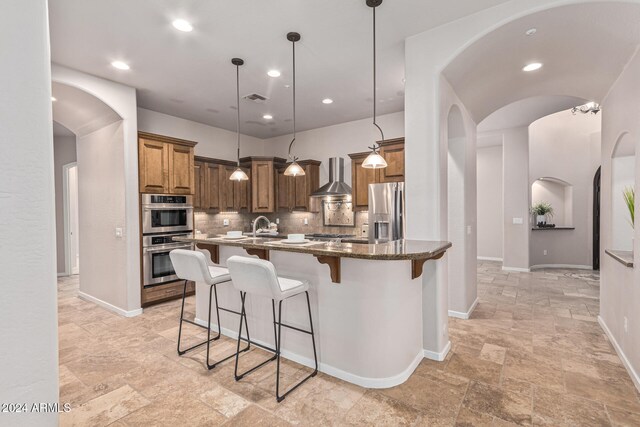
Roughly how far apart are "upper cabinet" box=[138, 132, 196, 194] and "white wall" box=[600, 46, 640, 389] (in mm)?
5251

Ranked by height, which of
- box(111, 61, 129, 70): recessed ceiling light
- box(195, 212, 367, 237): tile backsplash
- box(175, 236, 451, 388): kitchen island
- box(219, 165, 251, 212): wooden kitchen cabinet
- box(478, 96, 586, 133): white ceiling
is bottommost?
box(175, 236, 451, 388): kitchen island

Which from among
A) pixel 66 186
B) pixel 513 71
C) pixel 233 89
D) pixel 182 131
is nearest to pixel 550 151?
pixel 513 71

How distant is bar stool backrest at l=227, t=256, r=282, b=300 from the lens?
222 cm

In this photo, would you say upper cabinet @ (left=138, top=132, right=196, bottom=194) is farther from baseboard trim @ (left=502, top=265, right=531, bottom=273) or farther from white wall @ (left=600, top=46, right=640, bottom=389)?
baseboard trim @ (left=502, top=265, right=531, bottom=273)

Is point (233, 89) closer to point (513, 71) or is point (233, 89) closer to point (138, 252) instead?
point (138, 252)

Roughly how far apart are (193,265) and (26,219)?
2.22 m

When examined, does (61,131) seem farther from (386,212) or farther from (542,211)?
(542,211)

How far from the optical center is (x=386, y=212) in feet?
16.1

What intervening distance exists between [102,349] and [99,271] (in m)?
1.86

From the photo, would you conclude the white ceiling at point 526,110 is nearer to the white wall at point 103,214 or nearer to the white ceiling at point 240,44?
the white ceiling at point 240,44

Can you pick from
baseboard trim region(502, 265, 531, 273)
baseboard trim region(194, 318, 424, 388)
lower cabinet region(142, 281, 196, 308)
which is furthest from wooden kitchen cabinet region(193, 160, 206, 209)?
baseboard trim region(502, 265, 531, 273)

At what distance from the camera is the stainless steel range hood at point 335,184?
218 inches

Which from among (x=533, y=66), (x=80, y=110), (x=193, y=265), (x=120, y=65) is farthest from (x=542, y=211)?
(x=80, y=110)

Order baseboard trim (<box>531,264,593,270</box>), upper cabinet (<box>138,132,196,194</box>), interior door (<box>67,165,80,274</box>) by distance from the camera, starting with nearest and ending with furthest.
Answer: upper cabinet (<box>138,132,196,194</box>) < interior door (<box>67,165,80,274</box>) < baseboard trim (<box>531,264,593,270</box>)
